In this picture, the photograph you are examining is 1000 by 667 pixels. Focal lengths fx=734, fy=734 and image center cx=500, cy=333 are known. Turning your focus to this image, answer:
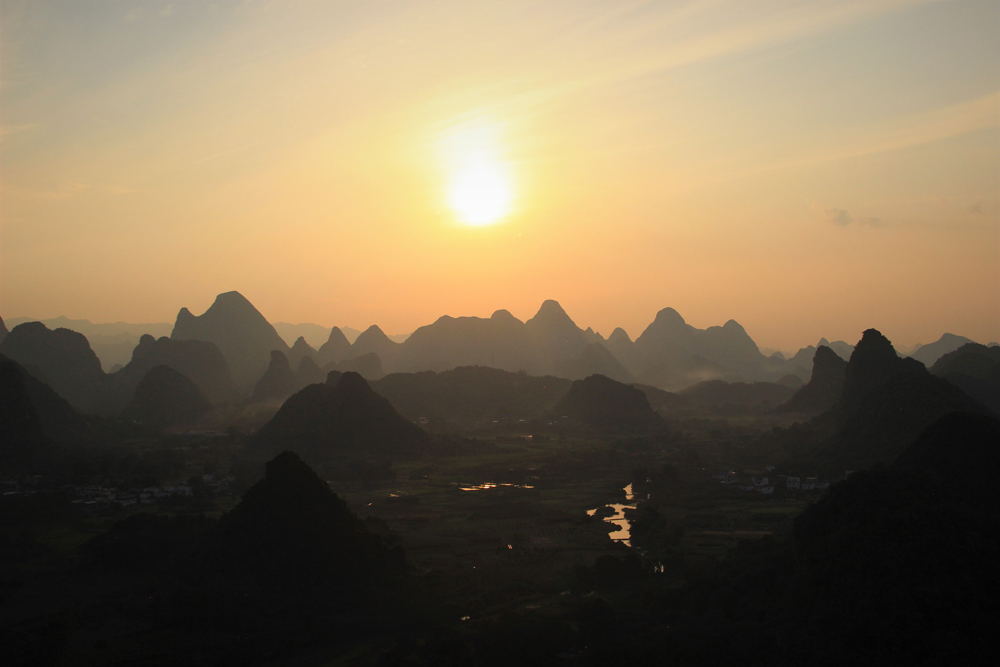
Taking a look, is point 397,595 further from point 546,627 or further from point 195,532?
point 195,532

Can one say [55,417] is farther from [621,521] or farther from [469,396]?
[621,521]

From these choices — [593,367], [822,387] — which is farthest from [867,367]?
[593,367]

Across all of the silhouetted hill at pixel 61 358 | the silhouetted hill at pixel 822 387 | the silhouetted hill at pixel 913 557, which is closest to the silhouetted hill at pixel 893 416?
the silhouetted hill at pixel 913 557

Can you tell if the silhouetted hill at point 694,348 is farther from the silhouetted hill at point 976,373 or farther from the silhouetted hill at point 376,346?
the silhouetted hill at point 976,373

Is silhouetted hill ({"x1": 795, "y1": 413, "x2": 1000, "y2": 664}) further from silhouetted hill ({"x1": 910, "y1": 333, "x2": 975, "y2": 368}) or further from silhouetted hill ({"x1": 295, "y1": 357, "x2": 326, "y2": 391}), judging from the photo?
silhouetted hill ({"x1": 910, "y1": 333, "x2": 975, "y2": 368})

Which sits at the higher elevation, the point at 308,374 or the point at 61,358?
the point at 61,358
